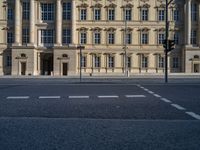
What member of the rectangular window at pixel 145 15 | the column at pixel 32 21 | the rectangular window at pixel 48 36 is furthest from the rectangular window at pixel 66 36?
the rectangular window at pixel 145 15

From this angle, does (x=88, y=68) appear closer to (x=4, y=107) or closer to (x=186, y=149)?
(x=4, y=107)

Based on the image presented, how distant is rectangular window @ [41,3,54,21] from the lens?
7900 cm

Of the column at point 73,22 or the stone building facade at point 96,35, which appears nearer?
the stone building facade at point 96,35

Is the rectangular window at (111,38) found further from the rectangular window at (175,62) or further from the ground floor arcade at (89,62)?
the rectangular window at (175,62)

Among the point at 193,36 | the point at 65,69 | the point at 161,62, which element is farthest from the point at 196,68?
the point at 65,69

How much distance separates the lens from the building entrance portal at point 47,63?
80.0 metres

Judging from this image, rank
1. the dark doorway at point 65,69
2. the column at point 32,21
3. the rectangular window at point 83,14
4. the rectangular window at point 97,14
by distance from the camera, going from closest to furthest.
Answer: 1. the column at point 32,21
2. the dark doorway at point 65,69
3. the rectangular window at point 83,14
4. the rectangular window at point 97,14

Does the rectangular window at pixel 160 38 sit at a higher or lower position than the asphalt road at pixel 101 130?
higher

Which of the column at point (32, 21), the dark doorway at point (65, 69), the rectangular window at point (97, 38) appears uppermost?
the column at point (32, 21)

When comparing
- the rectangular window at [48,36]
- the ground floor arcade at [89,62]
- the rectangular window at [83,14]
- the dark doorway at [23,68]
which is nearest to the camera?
the ground floor arcade at [89,62]

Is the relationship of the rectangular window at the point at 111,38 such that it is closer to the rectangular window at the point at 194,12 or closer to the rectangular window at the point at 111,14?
the rectangular window at the point at 111,14

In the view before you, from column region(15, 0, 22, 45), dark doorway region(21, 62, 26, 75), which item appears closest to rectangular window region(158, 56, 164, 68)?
dark doorway region(21, 62, 26, 75)

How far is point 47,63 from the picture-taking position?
3191 inches

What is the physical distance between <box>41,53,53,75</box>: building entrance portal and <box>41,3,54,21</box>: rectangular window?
714cm
